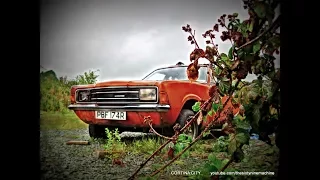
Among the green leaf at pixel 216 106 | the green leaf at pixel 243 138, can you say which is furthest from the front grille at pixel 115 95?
the green leaf at pixel 243 138

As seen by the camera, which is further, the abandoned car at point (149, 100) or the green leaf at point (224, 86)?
the abandoned car at point (149, 100)

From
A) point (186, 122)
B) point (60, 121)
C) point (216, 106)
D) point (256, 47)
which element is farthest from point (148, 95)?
point (256, 47)

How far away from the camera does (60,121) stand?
2.85m

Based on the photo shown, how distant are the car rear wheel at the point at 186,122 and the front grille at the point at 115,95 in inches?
14.4

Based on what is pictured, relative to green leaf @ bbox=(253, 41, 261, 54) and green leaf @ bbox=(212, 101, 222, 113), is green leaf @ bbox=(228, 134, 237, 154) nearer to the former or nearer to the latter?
green leaf @ bbox=(212, 101, 222, 113)

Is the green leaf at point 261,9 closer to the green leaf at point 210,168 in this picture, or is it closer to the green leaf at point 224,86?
the green leaf at point 224,86

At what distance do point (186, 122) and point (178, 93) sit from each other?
0.25 m

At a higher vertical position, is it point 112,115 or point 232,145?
point 112,115

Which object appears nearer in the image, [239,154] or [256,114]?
[256,114]

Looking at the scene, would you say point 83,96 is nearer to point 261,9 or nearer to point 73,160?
point 73,160

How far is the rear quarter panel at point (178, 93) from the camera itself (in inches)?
107
